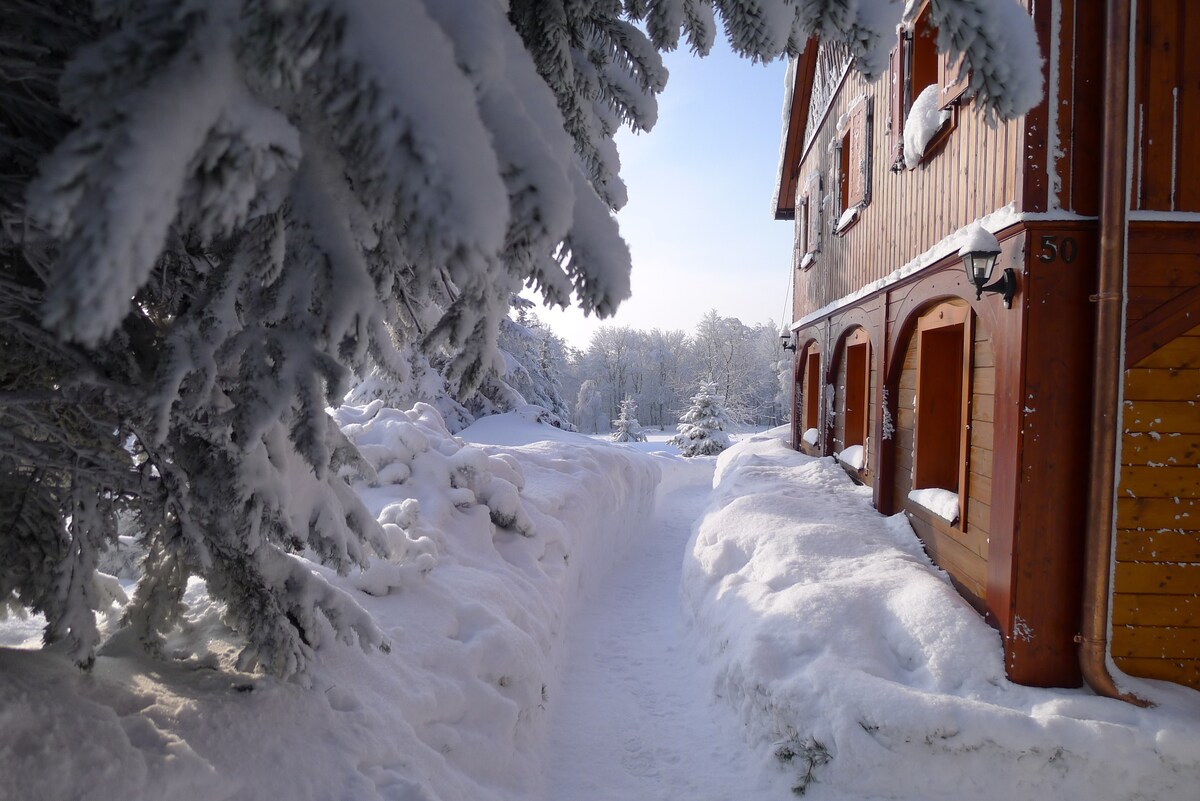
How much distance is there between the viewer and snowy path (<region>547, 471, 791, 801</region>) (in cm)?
389

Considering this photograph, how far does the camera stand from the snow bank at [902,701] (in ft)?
11.0

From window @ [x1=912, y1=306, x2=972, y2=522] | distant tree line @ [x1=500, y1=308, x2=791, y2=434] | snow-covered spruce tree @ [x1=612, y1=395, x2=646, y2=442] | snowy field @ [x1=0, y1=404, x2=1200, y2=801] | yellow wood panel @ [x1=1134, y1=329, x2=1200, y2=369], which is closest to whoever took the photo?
snowy field @ [x1=0, y1=404, x2=1200, y2=801]

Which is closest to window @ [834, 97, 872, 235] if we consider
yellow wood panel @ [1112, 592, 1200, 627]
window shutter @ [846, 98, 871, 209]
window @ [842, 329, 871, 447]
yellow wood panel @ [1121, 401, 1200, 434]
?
window shutter @ [846, 98, 871, 209]

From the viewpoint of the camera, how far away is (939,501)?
16.8 ft

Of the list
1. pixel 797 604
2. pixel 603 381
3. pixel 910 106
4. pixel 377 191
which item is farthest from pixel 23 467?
pixel 603 381

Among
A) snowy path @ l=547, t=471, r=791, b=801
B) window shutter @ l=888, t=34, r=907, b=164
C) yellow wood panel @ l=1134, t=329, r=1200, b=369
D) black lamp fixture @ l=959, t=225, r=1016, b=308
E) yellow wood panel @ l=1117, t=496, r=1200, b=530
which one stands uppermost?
window shutter @ l=888, t=34, r=907, b=164

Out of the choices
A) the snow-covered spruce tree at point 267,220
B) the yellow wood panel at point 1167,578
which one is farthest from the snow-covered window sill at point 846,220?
the snow-covered spruce tree at point 267,220

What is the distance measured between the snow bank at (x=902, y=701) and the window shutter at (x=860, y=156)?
14.6 feet

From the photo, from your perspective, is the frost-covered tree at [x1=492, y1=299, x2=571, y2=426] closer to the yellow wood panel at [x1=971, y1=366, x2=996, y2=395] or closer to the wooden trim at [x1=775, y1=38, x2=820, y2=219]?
the wooden trim at [x1=775, y1=38, x2=820, y2=219]

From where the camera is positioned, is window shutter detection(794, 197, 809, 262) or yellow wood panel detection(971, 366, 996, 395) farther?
window shutter detection(794, 197, 809, 262)

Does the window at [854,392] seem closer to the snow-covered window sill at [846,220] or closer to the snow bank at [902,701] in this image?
the snow-covered window sill at [846,220]

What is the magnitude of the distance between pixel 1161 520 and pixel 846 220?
214 inches

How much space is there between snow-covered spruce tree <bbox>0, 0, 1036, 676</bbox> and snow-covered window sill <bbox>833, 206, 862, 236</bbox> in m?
6.97

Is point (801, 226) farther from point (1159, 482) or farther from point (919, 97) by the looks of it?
point (1159, 482)
